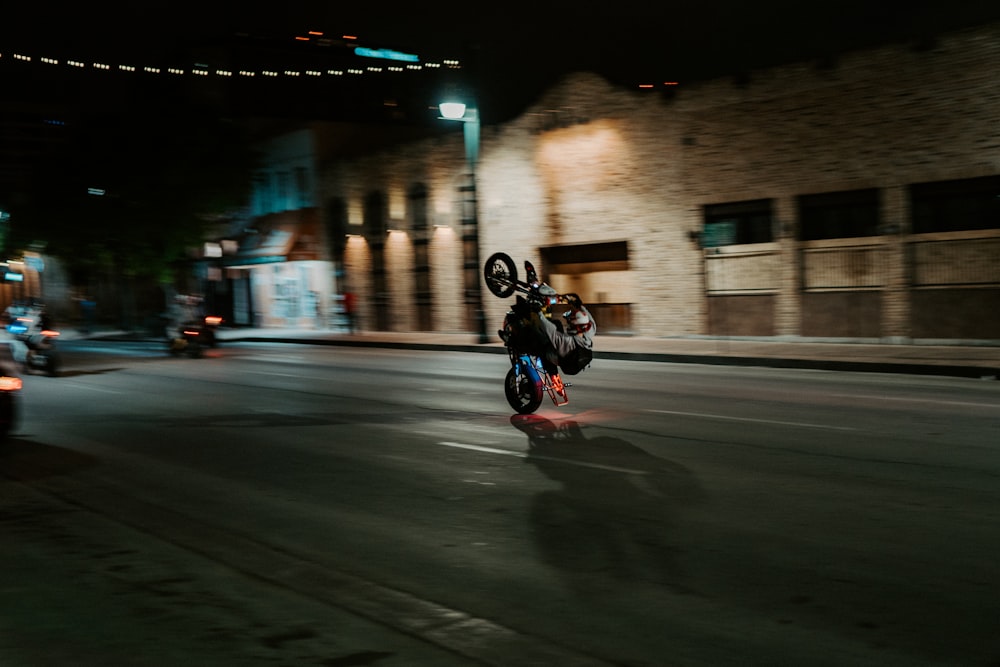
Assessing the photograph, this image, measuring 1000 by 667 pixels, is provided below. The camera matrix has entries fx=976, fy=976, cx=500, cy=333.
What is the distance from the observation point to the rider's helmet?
40.3ft

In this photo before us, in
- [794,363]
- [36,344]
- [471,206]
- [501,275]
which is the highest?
[471,206]

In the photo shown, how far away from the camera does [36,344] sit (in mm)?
21375

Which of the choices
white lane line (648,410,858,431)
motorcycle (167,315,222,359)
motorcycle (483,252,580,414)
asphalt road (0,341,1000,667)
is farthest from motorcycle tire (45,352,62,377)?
white lane line (648,410,858,431)

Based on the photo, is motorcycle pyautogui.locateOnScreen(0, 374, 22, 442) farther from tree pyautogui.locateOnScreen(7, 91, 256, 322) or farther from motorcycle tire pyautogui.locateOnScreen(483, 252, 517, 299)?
tree pyautogui.locateOnScreen(7, 91, 256, 322)

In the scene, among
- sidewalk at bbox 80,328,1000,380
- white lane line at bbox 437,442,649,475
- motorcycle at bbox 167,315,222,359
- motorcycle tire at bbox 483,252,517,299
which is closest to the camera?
white lane line at bbox 437,442,649,475

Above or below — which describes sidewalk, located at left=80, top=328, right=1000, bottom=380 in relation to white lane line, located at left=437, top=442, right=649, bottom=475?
above

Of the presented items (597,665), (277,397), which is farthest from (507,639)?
(277,397)

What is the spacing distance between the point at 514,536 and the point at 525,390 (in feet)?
18.6

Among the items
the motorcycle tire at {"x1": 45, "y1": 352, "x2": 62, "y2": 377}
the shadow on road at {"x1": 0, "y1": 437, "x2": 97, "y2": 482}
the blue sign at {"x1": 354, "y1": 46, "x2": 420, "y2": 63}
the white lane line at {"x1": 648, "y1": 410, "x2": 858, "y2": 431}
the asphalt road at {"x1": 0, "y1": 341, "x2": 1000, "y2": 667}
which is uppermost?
the blue sign at {"x1": 354, "y1": 46, "x2": 420, "y2": 63}

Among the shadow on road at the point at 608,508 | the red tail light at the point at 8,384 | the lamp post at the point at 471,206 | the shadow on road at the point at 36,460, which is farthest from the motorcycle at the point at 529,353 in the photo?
the lamp post at the point at 471,206

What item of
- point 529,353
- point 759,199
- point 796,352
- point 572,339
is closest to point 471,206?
point 759,199

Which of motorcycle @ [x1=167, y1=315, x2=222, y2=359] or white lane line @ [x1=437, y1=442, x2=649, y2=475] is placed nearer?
white lane line @ [x1=437, y1=442, x2=649, y2=475]

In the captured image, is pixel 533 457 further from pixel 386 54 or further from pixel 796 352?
pixel 386 54

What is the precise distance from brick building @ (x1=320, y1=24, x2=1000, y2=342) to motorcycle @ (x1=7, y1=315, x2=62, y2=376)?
13.3 meters
